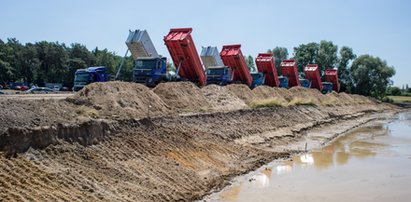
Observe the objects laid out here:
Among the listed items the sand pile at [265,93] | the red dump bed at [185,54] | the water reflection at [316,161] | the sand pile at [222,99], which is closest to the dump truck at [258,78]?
the sand pile at [265,93]

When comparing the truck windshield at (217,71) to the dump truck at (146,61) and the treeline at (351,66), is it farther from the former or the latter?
the treeline at (351,66)

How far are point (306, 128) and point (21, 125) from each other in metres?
22.5

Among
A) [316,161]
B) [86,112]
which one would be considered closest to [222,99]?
[316,161]

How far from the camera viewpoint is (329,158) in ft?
63.4

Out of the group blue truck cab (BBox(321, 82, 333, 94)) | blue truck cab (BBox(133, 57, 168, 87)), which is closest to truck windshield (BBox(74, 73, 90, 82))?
blue truck cab (BBox(133, 57, 168, 87))

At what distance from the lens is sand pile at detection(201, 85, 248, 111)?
26.0 m

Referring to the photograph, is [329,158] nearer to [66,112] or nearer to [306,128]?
[306,128]

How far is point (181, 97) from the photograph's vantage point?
22797 millimetres

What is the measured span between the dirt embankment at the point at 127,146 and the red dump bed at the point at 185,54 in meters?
4.59

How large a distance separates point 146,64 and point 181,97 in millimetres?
5210

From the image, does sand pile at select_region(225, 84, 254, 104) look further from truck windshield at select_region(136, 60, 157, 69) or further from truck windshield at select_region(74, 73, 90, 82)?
truck windshield at select_region(74, 73, 90, 82)

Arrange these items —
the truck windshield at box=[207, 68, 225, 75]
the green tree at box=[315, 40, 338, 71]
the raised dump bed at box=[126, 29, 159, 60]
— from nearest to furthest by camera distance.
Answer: the raised dump bed at box=[126, 29, 159, 60]
the truck windshield at box=[207, 68, 225, 75]
the green tree at box=[315, 40, 338, 71]

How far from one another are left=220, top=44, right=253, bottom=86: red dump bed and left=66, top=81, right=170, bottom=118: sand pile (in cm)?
1591

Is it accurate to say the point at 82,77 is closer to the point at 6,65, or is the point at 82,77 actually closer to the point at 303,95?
the point at 303,95
